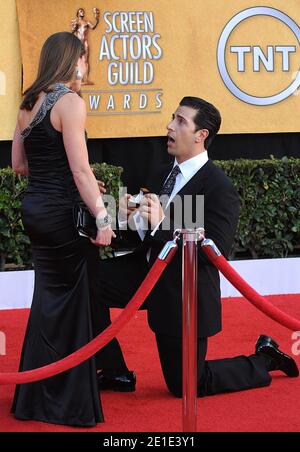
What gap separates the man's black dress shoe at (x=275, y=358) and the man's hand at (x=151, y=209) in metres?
1.14

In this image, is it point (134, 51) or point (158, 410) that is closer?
point (158, 410)

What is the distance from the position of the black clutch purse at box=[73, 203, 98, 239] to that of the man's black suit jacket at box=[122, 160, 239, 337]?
50cm

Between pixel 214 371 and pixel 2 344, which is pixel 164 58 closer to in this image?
pixel 2 344

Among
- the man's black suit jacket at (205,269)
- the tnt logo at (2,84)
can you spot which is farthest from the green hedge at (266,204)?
the man's black suit jacket at (205,269)

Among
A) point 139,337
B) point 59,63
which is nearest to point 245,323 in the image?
point 139,337

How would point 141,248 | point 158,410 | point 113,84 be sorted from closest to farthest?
point 158,410, point 141,248, point 113,84

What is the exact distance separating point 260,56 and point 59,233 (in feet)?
13.9

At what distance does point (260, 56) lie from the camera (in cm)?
859

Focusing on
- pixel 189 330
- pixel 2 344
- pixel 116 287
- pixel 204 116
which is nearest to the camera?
pixel 189 330

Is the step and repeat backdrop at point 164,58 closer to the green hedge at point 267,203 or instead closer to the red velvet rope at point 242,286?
the green hedge at point 267,203

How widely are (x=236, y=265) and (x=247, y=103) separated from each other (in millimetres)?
1438

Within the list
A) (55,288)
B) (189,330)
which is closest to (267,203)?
(55,288)

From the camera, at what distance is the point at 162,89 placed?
8.34m
